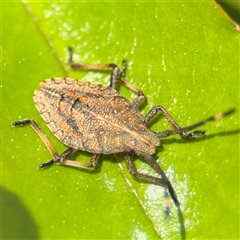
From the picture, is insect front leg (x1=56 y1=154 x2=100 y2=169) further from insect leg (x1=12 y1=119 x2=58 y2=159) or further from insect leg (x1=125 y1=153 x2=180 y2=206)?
insect leg (x1=125 y1=153 x2=180 y2=206)

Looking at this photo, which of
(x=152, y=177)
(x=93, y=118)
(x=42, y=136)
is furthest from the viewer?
(x=93, y=118)

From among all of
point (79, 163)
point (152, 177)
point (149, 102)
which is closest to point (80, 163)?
point (79, 163)

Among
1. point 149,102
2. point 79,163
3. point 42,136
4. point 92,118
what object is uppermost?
point 149,102

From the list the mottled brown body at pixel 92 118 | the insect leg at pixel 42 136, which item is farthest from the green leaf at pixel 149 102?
the mottled brown body at pixel 92 118

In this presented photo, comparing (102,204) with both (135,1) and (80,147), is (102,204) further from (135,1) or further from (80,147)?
(135,1)

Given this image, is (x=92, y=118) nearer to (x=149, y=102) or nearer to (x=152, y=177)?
(x=149, y=102)

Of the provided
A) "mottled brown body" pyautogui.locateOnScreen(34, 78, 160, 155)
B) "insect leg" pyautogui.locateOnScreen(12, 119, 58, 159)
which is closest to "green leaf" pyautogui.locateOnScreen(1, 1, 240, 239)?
"insect leg" pyautogui.locateOnScreen(12, 119, 58, 159)

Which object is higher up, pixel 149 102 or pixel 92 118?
pixel 149 102

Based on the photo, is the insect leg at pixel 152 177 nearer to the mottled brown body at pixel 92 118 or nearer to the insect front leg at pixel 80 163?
the mottled brown body at pixel 92 118
